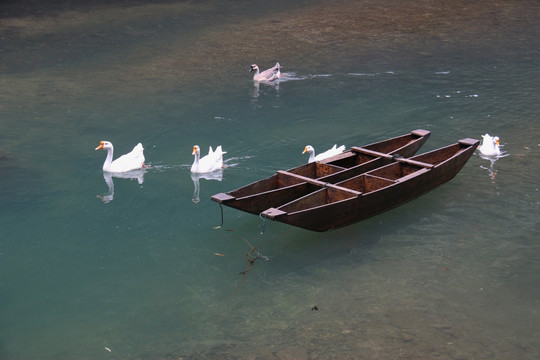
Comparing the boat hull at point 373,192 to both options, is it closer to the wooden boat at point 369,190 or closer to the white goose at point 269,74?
the wooden boat at point 369,190

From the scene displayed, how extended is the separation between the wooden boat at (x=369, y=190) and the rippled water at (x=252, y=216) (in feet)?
0.83

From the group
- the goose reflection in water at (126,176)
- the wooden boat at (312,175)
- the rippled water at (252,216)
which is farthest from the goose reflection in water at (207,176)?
the wooden boat at (312,175)

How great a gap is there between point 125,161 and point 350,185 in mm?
3438

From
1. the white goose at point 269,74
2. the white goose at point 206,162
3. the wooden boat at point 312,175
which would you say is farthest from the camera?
the white goose at point 269,74

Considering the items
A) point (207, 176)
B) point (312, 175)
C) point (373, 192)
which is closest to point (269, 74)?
point (207, 176)

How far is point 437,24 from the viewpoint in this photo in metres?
16.5

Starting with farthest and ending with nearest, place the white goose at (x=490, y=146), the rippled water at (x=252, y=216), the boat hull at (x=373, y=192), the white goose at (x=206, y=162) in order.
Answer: the white goose at (x=490, y=146) → the white goose at (x=206, y=162) → the boat hull at (x=373, y=192) → the rippled water at (x=252, y=216)

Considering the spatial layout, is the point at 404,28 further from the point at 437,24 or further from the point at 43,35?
the point at 43,35

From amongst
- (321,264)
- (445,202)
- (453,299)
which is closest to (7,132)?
(321,264)

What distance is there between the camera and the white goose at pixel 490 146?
9.48 metres

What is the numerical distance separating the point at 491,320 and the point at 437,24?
38.4ft

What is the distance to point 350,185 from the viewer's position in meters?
8.07

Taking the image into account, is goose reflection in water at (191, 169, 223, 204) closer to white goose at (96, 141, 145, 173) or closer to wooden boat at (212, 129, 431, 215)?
white goose at (96, 141, 145, 173)

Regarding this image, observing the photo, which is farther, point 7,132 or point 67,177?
point 7,132
